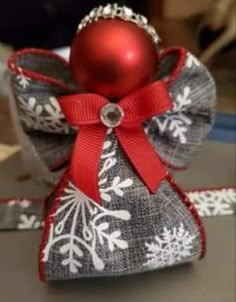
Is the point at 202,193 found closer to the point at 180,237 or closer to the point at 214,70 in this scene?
the point at 180,237

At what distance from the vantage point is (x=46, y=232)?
374 mm

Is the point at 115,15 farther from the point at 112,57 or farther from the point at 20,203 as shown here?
the point at 20,203

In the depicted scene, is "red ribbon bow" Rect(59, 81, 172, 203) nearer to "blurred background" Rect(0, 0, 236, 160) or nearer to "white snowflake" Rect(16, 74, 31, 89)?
"white snowflake" Rect(16, 74, 31, 89)

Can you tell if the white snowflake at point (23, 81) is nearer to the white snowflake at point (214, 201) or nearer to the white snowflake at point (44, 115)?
the white snowflake at point (44, 115)

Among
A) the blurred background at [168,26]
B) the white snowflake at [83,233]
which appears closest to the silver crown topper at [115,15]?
the white snowflake at [83,233]

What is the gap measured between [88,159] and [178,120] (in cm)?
10

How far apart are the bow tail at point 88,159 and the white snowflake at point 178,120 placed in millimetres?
71

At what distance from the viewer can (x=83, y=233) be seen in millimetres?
368

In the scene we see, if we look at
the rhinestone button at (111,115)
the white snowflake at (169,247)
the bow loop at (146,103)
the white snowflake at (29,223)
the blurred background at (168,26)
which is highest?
the blurred background at (168,26)

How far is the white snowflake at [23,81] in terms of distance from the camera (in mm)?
409

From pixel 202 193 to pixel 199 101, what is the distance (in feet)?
0.24

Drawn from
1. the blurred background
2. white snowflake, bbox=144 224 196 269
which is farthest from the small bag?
the blurred background

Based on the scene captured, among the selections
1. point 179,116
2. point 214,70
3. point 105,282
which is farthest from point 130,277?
point 214,70

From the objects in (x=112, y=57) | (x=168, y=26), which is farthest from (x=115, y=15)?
(x=168, y=26)
